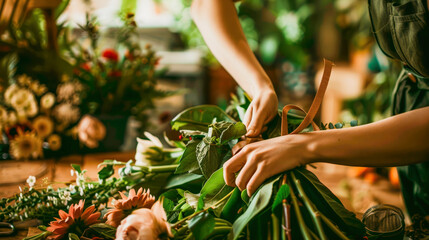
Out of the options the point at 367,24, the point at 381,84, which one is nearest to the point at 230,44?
the point at 381,84

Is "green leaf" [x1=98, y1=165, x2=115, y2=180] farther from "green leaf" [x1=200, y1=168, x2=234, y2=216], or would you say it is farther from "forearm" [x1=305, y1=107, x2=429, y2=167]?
"forearm" [x1=305, y1=107, x2=429, y2=167]

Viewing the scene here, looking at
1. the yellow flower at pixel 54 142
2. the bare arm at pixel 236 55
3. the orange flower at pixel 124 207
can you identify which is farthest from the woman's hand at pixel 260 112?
the yellow flower at pixel 54 142

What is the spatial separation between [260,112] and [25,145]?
732 millimetres

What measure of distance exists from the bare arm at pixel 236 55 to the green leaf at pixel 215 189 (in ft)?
0.33

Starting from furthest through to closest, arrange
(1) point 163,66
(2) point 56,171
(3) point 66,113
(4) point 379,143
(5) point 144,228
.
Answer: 1. (1) point 163,66
2. (3) point 66,113
3. (2) point 56,171
4. (4) point 379,143
5. (5) point 144,228

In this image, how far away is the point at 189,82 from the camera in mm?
3283

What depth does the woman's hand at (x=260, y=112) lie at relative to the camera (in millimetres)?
648

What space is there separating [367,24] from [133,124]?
2030 mm

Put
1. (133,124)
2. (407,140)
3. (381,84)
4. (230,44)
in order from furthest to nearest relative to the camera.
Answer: (381,84) → (133,124) → (230,44) → (407,140)

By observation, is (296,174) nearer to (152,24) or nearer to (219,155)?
(219,155)

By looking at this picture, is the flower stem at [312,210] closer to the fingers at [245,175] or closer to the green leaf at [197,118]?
the fingers at [245,175]

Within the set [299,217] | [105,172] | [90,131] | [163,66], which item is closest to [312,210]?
[299,217]

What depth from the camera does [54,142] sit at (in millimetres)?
1109

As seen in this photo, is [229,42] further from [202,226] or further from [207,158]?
[202,226]
